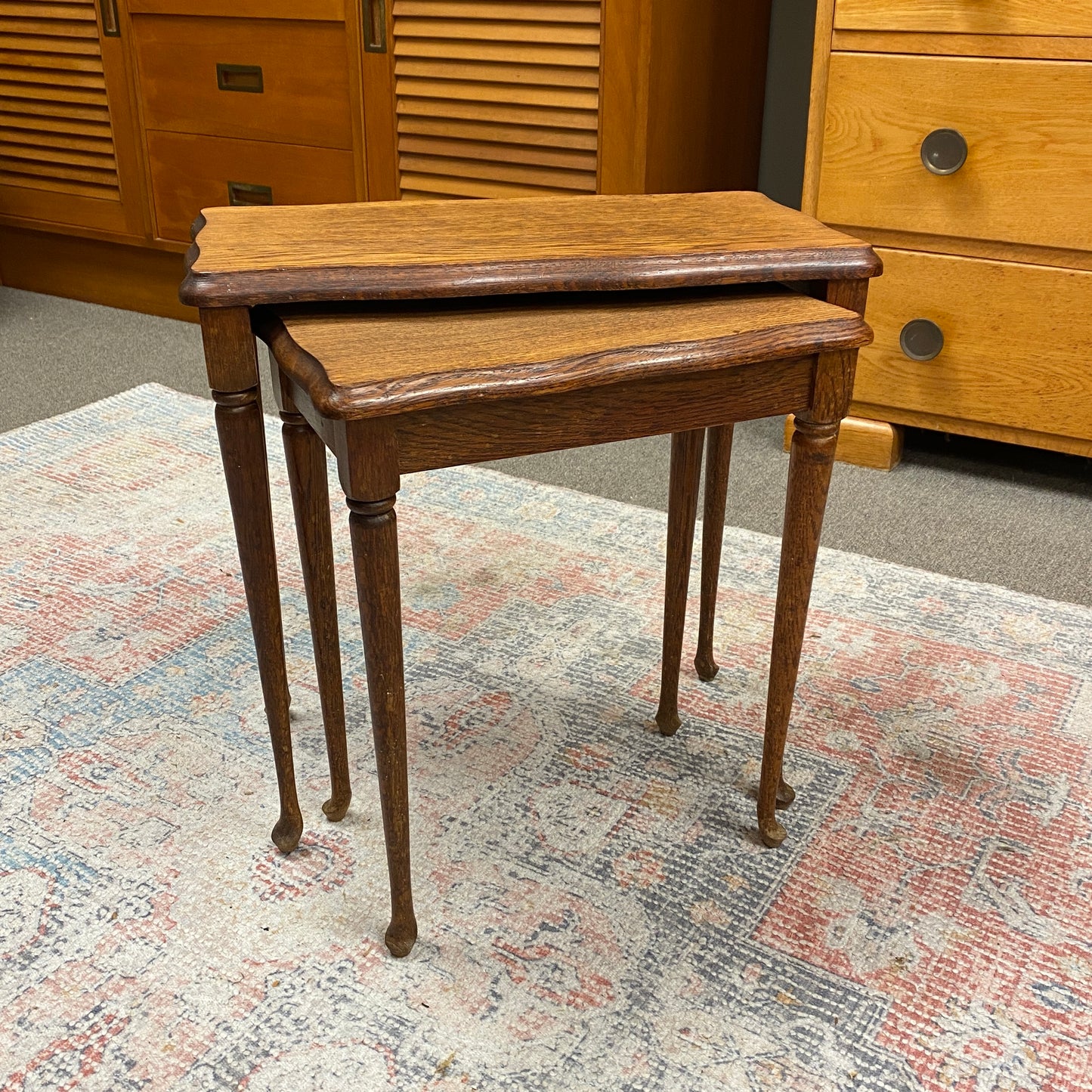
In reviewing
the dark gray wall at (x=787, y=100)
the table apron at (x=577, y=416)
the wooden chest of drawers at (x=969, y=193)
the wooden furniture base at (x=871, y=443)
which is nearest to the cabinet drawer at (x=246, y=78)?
the dark gray wall at (x=787, y=100)

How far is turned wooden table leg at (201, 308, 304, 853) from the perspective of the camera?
31.2 inches

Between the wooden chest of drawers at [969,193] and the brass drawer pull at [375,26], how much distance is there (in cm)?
84

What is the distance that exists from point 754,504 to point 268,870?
3.22ft

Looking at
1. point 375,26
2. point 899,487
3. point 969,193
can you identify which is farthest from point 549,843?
point 375,26

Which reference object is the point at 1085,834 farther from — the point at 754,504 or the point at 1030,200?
the point at 1030,200

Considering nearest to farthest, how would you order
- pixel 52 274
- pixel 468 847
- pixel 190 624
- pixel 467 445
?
pixel 467 445
pixel 468 847
pixel 190 624
pixel 52 274

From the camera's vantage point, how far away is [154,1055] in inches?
31.8

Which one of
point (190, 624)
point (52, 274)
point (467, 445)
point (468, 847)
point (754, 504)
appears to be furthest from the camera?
point (52, 274)

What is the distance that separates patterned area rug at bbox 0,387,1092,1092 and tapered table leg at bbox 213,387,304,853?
2.5 inches

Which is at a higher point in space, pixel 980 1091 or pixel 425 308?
pixel 425 308

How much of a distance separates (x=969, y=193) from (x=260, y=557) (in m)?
1.17

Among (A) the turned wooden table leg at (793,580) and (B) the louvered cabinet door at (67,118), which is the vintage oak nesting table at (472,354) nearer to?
(A) the turned wooden table leg at (793,580)

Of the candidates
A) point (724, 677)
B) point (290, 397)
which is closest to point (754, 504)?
point (724, 677)

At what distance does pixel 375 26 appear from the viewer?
209 cm
